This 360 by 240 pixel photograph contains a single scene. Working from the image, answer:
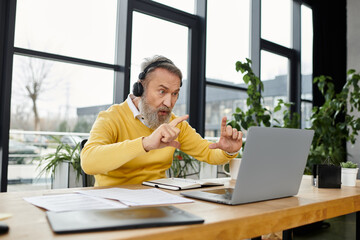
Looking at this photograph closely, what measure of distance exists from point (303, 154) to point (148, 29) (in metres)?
2.20

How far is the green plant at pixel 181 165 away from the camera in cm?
268

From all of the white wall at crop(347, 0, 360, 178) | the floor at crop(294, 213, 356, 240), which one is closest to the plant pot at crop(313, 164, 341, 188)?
the floor at crop(294, 213, 356, 240)

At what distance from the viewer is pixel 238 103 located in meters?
3.78

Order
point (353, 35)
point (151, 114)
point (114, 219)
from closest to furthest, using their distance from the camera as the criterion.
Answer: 1. point (114, 219)
2. point (151, 114)
3. point (353, 35)

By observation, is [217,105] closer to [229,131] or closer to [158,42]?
[158,42]

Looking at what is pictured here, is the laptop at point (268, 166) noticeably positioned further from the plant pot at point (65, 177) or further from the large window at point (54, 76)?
the large window at point (54, 76)

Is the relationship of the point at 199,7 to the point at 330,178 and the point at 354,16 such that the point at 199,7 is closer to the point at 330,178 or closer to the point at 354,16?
the point at 330,178

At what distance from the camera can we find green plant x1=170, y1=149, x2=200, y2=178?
2.68 meters

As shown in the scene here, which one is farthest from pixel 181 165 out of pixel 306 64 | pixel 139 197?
pixel 306 64

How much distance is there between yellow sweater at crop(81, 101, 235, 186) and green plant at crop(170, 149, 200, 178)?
0.76 meters

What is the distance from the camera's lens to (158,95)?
173 centimetres

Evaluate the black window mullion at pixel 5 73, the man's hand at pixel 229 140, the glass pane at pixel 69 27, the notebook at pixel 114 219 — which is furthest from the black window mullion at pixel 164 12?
the notebook at pixel 114 219

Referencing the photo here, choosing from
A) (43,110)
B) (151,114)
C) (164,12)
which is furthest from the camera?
(164,12)

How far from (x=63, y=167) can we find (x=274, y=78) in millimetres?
3011
